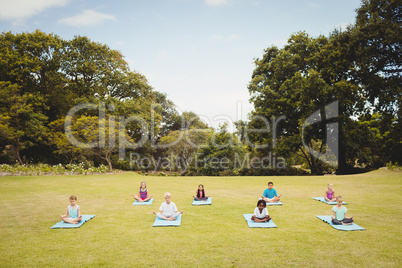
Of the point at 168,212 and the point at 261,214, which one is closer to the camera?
the point at 261,214

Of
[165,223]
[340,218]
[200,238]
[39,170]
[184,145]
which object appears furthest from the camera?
[184,145]

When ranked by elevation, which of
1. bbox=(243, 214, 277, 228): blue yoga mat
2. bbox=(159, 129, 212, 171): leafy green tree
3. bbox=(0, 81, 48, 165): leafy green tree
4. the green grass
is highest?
bbox=(0, 81, 48, 165): leafy green tree

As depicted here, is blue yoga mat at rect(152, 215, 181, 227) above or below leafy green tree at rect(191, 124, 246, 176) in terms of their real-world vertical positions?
below

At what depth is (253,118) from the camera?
31156 mm

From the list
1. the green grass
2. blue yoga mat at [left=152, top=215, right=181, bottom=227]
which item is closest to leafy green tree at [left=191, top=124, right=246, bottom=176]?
the green grass

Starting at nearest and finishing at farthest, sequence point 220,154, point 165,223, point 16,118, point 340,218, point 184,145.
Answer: point 340,218
point 165,223
point 16,118
point 220,154
point 184,145

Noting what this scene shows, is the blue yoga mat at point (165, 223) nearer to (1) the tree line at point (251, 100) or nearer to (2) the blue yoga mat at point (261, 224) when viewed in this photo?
(2) the blue yoga mat at point (261, 224)

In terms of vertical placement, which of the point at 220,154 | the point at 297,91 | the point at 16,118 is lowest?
the point at 220,154

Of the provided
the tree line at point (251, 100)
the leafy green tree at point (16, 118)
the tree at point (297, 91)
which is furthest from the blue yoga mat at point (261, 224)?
the leafy green tree at point (16, 118)

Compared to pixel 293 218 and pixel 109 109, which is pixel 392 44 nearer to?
pixel 293 218

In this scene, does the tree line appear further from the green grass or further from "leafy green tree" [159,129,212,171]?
the green grass

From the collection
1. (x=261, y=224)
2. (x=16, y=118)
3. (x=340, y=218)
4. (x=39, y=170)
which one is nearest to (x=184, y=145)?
(x=39, y=170)

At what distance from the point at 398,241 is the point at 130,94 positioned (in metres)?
37.2

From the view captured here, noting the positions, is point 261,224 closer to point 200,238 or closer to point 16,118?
point 200,238
